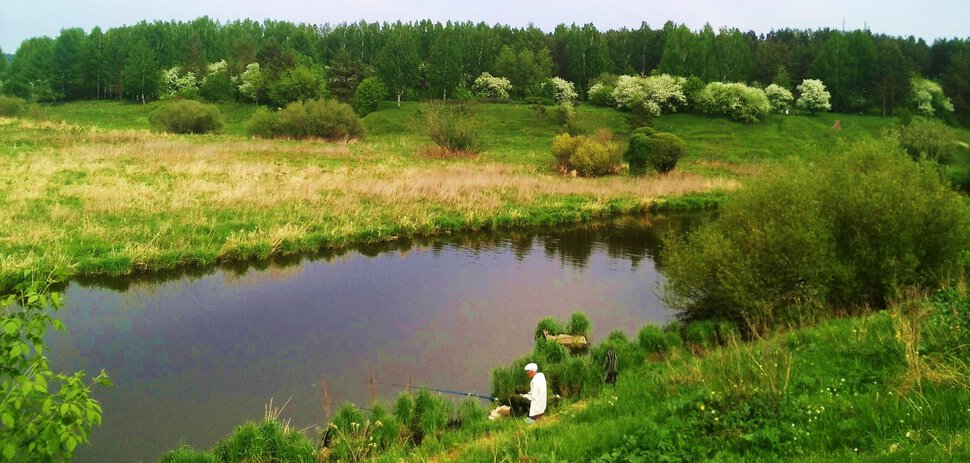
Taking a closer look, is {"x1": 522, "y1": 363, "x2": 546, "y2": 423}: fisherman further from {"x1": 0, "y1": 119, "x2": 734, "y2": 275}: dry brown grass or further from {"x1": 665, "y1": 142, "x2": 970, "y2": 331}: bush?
{"x1": 0, "y1": 119, "x2": 734, "y2": 275}: dry brown grass

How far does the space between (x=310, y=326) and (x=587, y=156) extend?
2608cm

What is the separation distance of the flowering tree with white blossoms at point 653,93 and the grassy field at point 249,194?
19335mm

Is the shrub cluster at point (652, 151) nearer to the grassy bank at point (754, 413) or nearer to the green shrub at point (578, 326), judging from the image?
the green shrub at point (578, 326)

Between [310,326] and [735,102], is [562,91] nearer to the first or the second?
[735,102]

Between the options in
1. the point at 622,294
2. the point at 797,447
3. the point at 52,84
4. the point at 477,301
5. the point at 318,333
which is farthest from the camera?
the point at 52,84

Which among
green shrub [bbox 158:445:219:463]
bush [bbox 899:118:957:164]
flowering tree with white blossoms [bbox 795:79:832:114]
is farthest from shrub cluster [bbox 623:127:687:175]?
flowering tree with white blossoms [bbox 795:79:832:114]

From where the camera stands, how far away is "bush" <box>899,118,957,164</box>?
41603 mm

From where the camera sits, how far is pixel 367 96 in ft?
242

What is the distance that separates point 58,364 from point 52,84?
311 ft

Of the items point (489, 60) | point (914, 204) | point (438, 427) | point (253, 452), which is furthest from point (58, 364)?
point (489, 60)

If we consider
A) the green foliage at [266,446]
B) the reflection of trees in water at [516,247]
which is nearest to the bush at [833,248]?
the reflection of trees in water at [516,247]

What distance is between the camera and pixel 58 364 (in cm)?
1130

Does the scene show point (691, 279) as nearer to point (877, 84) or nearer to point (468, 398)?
point (468, 398)

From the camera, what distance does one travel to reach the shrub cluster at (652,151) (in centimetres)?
3794
